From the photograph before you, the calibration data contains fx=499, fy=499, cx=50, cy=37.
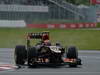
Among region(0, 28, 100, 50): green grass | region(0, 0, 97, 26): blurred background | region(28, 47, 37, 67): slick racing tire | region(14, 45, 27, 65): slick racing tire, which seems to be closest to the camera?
region(28, 47, 37, 67): slick racing tire

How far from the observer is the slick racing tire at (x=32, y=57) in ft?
49.9

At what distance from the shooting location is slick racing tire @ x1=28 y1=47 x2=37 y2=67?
1521 centimetres

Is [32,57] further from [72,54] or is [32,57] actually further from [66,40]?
[66,40]

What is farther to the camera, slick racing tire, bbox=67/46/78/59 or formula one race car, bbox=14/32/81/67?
slick racing tire, bbox=67/46/78/59

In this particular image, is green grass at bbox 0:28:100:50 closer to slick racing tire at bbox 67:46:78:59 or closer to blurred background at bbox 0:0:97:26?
slick racing tire at bbox 67:46:78:59

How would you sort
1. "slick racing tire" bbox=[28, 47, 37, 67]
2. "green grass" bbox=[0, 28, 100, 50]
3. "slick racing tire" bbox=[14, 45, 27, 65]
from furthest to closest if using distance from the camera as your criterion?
1. "green grass" bbox=[0, 28, 100, 50]
2. "slick racing tire" bbox=[14, 45, 27, 65]
3. "slick racing tire" bbox=[28, 47, 37, 67]

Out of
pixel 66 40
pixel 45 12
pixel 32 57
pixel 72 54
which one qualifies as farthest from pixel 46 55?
pixel 45 12

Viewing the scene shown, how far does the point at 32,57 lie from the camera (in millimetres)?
15289

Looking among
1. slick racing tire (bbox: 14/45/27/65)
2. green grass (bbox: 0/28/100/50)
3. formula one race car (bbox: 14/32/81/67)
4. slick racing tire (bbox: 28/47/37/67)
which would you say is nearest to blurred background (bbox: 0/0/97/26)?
green grass (bbox: 0/28/100/50)

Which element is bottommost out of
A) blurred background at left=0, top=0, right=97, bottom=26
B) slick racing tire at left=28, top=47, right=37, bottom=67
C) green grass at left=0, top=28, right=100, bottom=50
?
green grass at left=0, top=28, right=100, bottom=50

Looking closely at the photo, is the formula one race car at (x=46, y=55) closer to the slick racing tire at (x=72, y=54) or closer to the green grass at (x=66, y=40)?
the slick racing tire at (x=72, y=54)

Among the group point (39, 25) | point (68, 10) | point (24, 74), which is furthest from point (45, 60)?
point (68, 10)

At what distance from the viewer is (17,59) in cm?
1575

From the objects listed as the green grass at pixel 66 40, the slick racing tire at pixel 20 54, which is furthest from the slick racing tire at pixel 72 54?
the green grass at pixel 66 40
